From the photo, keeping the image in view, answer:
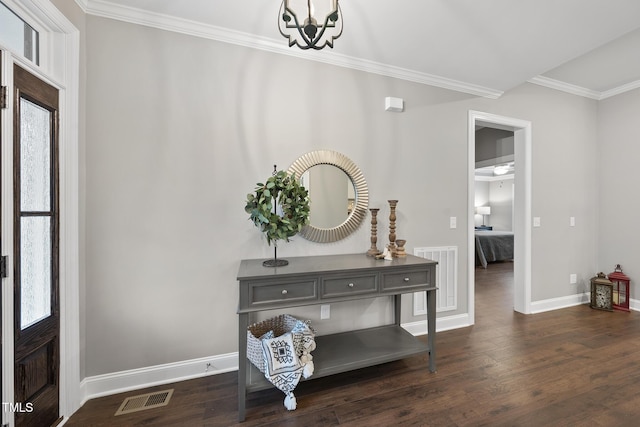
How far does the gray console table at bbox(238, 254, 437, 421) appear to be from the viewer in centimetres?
163

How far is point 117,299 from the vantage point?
Result: 1834mm

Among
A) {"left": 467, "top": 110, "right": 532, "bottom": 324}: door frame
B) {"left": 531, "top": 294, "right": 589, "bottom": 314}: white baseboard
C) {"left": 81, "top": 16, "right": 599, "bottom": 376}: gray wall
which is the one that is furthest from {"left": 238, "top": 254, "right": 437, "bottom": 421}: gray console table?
{"left": 531, "top": 294, "right": 589, "bottom": 314}: white baseboard

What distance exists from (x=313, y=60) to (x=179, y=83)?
1.08m

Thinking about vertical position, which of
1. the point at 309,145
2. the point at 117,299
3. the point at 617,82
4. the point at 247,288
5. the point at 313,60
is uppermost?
the point at 617,82

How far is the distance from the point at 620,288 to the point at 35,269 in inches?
221

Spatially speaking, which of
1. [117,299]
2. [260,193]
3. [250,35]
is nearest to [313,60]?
[250,35]

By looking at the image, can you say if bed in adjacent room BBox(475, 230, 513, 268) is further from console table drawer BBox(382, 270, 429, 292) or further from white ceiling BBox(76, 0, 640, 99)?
console table drawer BBox(382, 270, 429, 292)

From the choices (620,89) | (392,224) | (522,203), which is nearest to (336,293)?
(392,224)

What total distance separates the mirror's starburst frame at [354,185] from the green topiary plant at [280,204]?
336 mm

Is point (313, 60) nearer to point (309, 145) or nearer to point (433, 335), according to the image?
point (309, 145)

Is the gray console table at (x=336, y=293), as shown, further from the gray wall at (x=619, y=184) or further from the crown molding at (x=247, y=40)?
the gray wall at (x=619, y=184)

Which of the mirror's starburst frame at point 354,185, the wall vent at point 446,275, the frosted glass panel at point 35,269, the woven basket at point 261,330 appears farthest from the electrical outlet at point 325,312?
the frosted glass panel at point 35,269

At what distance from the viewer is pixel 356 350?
2020 mm

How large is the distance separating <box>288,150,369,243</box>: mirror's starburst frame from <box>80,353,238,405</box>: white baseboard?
1.14 meters
